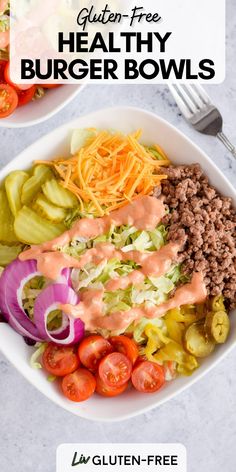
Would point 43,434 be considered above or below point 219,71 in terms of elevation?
below

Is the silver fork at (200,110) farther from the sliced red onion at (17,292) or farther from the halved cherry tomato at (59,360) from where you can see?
the halved cherry tomato at (59,360)

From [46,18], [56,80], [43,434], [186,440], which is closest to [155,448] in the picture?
[186,440]

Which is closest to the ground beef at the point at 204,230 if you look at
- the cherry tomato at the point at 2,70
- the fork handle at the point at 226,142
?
the fork handle at the point at 226,142

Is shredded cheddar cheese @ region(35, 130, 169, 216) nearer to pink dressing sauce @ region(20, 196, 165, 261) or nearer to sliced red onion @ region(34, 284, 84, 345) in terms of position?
pink dressing sauce @ region(20, 196, 165, 261)

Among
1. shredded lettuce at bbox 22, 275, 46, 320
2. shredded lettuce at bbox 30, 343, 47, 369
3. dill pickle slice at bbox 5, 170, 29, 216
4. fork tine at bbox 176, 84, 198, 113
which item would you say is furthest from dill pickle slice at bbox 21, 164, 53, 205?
fork tine at bbox 176, 84, 198, 113

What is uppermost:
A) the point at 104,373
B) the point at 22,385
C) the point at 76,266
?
Result: the point at 76,266

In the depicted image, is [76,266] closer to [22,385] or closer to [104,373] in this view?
[104,373]
